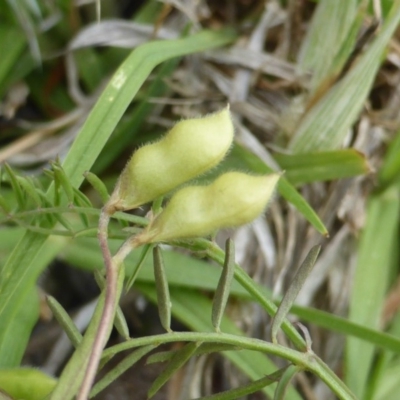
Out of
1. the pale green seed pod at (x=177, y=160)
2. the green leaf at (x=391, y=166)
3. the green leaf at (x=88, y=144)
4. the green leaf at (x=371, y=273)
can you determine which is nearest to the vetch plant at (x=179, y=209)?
the pale green seed pod at (x=177, y=160)

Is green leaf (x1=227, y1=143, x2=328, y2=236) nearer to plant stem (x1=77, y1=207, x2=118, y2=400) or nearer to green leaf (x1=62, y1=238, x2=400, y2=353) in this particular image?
green leaf (x1=62, y1=238, x2=400, y2=353)

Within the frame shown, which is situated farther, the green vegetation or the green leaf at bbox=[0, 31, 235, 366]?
the green vegetation

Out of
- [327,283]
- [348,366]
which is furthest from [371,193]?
[348,366]

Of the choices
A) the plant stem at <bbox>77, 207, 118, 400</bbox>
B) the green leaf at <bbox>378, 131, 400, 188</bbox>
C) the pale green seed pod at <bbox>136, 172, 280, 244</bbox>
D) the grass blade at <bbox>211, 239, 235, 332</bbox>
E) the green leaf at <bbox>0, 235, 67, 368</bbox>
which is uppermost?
the pale green seed pod at <bbox>136, 172, 280, 244</bbox>

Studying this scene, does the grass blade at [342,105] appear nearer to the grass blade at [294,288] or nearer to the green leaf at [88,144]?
the green leaf at [88,144]

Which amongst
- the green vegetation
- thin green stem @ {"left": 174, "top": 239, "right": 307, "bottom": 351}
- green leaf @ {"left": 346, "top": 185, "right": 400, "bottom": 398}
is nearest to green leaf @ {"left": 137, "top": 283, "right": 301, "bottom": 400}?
the green vegetation

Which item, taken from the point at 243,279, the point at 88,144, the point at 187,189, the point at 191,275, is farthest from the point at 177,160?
the point at 191,275

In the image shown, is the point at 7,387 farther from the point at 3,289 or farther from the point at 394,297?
the point at 394,297

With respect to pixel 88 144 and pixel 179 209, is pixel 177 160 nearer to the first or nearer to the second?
pixel 179 209
